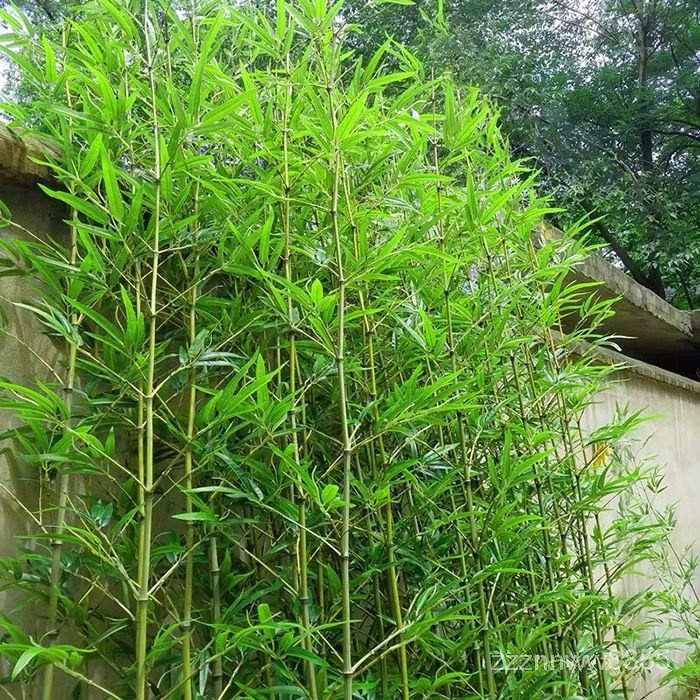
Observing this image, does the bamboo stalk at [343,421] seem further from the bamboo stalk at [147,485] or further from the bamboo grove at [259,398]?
the bamboo stalk at [147,485]

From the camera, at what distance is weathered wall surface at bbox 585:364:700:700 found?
2.99 meters

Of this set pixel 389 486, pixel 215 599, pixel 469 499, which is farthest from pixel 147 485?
pixel 469 499

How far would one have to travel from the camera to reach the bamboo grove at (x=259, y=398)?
105cm

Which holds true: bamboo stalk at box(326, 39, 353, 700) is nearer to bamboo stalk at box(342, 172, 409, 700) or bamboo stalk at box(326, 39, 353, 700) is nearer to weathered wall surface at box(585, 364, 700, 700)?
bamboo stalk at box(342, 172, 409, 700)

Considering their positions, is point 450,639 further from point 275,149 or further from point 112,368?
point 275,149

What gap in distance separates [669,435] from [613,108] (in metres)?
3.21

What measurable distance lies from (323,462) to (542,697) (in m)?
0.66

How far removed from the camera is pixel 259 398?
1.02 meters

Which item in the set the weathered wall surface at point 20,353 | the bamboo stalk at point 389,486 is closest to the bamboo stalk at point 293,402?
the bamboo stalk at point 389,486

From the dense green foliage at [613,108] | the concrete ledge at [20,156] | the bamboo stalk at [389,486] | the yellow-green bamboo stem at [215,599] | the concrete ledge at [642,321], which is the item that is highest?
the dense green foliage at [613,108]

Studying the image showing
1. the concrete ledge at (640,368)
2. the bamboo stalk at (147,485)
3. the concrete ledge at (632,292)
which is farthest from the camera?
the concrete ledge at (632,292)

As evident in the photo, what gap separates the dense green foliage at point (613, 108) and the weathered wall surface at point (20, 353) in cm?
353

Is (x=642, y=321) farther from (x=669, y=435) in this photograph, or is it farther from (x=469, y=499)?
(x=469, y=499)

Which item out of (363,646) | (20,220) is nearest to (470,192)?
(20,220)
